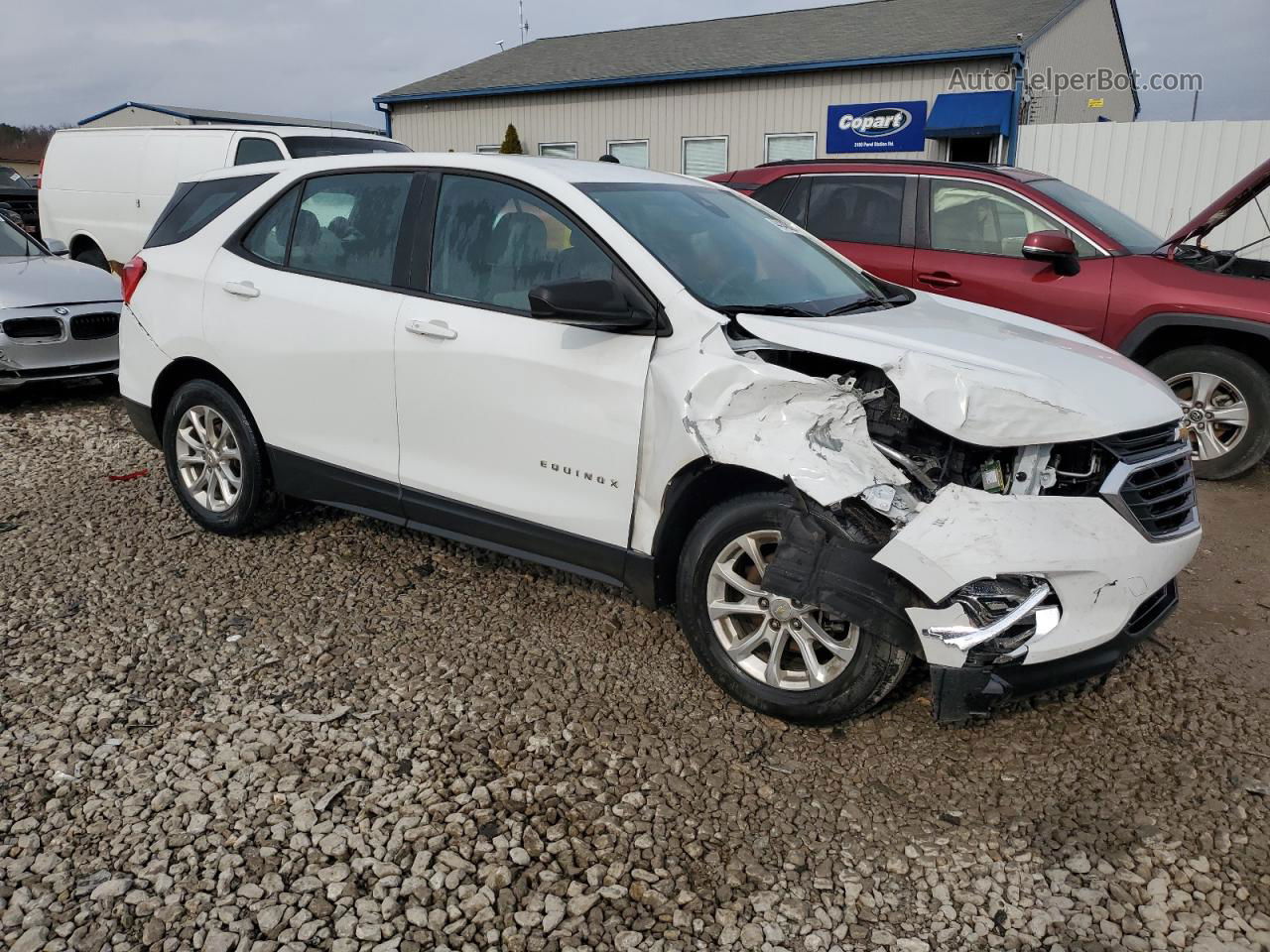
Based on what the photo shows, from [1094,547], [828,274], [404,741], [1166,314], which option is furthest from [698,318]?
[1166,314]

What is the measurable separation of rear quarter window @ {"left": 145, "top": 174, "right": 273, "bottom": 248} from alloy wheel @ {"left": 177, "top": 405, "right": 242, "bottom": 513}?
88 centimetres

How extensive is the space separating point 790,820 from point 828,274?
2.22 metres

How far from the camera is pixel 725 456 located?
3.02 m

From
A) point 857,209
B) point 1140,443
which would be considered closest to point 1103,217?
point 857,209

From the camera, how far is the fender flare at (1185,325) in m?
5.70

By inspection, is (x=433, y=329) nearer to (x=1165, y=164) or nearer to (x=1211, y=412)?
(x=1211, y=412)

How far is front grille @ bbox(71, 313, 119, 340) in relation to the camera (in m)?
7.62

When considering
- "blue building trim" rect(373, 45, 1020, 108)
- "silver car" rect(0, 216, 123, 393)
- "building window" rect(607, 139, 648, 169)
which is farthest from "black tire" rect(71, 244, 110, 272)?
"blue building trim" rect(373, 45, 1020, 108)

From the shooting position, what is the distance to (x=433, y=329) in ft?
Result: 12.2

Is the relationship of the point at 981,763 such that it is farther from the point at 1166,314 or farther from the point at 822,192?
the point at 822,192

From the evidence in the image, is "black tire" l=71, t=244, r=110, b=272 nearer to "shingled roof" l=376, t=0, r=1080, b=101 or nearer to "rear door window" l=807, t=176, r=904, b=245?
"rear door window" l=807, t=176, r=904, b=245

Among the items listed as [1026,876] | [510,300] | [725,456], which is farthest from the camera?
[510,300]

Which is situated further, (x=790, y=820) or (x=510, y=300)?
(x=510, y=300)

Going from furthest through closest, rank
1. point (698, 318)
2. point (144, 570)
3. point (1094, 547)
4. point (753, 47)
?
point (753, 47) → point (144, 570) → point (698, 318) → point (1094, 547)
